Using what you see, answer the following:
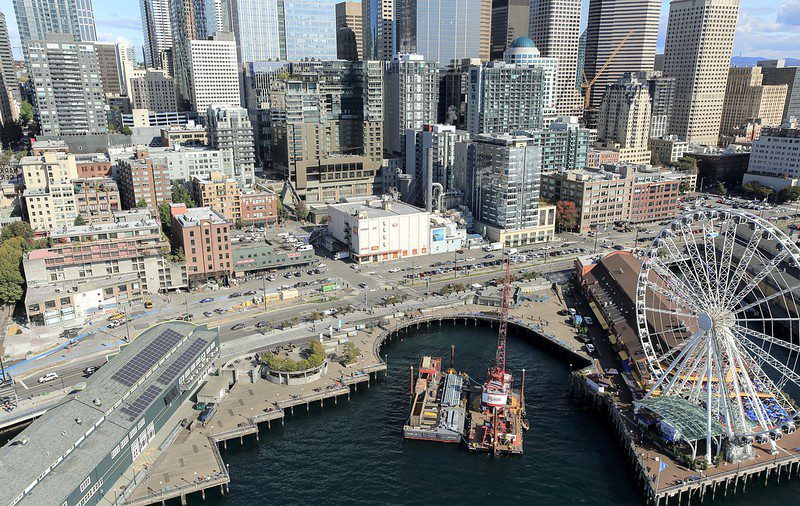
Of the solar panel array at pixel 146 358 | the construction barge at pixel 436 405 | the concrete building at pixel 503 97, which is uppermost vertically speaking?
the concrete building at pixel 503 97

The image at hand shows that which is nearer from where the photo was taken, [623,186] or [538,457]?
[538,457]

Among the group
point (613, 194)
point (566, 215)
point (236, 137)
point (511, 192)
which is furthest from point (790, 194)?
point (236, 137)

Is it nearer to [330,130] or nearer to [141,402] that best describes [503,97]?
A: [330,130]

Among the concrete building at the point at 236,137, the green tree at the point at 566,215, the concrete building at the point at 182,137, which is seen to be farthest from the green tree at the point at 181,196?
the green tree at the point at 566,215

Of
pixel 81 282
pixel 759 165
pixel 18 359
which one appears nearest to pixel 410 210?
pixel 81 282

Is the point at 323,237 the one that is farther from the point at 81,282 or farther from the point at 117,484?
the point at 117,484

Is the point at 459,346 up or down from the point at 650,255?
down

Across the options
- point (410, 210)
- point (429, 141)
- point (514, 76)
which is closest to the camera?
point (410, 210)

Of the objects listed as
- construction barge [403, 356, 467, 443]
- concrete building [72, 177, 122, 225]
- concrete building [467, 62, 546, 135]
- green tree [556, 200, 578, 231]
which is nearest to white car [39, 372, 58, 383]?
construction barge [403, 356, 467, 443]

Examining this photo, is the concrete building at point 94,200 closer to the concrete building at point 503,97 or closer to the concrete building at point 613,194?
the concrete building at point 503,97
